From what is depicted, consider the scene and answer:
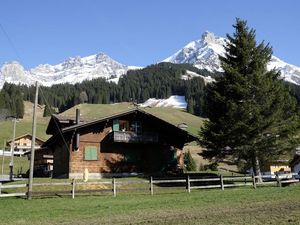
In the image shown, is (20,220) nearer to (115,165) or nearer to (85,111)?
(115,165)

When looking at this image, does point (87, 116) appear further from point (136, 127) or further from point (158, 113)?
point (136, 127)

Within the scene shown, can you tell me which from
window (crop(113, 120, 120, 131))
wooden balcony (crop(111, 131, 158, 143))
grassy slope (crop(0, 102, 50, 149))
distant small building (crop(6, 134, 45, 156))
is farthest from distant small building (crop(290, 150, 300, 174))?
grassy slope (crop(0, 102, 50, 149))

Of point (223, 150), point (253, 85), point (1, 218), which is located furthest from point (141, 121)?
point (1, 218)

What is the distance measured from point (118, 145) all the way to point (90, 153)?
314 cm

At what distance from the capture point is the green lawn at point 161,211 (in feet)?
49.0

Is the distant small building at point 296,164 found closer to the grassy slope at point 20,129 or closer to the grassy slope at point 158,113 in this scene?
the grassy slope at point 20,129

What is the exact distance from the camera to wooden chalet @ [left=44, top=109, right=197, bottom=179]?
40219 mm

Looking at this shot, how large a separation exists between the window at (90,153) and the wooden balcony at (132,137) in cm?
244

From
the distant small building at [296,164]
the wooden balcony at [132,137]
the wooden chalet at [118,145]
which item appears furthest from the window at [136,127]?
the distant small building at [296,164]

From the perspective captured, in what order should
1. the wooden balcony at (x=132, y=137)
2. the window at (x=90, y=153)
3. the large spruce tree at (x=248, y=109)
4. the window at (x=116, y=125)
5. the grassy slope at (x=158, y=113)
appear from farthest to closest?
the grassy slope at (x=158, y=113) → the window at (x=116, y=125) → the window at (x=90, y=153) → the wooden balcony at (x=132, y=137) → the large spruce tree at (x=248, y=109)

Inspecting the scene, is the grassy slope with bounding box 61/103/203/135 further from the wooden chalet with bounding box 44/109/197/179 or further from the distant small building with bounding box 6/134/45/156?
the wooden chalet with bounding box 44/109/197/179

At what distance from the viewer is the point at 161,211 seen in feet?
59.7

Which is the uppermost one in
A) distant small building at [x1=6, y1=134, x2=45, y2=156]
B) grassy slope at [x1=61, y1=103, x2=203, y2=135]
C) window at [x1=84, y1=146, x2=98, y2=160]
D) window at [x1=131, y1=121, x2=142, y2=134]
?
grassy slope at [x1=61, y1=103, x2=203, y2=135]

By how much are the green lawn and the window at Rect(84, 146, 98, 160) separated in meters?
16.4
